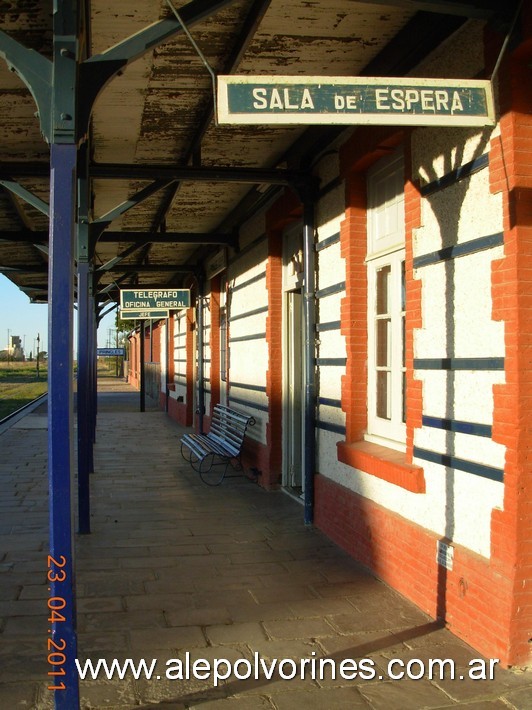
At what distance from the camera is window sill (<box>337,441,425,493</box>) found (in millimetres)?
4949

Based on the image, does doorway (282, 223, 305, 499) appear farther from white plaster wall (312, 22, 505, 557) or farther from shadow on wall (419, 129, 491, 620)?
shadow on wall (419, 129, 491, 620)

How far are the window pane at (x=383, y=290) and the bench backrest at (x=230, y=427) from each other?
4.01 meters

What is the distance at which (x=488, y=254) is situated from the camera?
4.20 metres

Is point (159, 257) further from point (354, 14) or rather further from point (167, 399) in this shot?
point (354, 14)

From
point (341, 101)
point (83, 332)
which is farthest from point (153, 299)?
point (341, 101)

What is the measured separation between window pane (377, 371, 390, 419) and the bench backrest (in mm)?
3759

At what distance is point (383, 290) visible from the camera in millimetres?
6090

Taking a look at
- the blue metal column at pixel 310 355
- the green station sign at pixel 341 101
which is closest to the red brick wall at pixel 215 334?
the blue metal column at pixel 310 355

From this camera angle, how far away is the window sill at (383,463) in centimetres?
495

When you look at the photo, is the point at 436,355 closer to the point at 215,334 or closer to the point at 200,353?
the point at 215,334

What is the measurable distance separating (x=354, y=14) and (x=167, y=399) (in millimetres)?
18443

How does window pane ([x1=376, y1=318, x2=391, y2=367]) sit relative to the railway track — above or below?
above

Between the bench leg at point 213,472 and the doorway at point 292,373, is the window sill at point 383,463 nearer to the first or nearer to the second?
the doorway at point 292,373

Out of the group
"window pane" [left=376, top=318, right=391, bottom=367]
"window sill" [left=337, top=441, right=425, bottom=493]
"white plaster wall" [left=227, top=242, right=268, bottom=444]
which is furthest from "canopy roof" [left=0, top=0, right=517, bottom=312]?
"window sill" [left=337, top=441, right=425, bottom=493]
